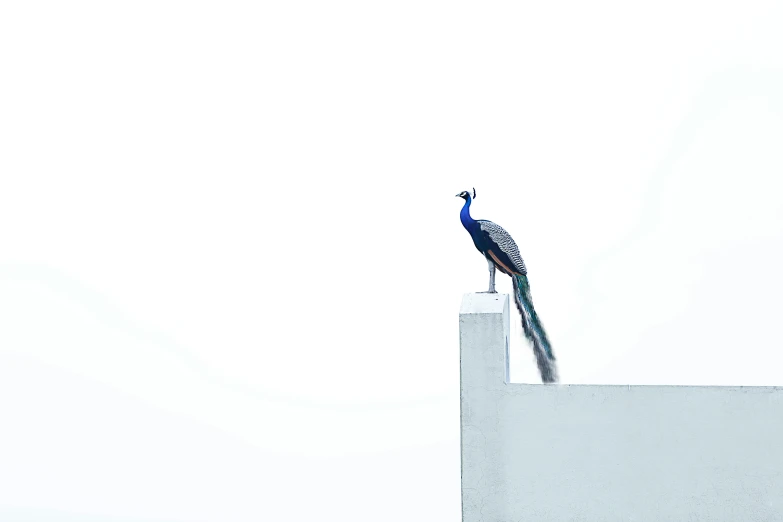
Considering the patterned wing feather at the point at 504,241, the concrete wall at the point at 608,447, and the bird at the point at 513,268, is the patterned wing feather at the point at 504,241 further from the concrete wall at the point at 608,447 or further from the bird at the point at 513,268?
the concrete wall at the point at 608,447

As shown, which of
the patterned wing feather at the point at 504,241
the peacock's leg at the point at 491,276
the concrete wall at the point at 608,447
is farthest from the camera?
the patterned wing feather at the point at 504,241

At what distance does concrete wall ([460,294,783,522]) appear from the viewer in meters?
7.13

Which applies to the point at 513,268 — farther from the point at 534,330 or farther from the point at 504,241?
the point at 534,330

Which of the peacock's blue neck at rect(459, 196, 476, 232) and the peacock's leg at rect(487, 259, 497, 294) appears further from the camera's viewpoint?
the peacock's blue neck at rect(459, 196, 476, 232)

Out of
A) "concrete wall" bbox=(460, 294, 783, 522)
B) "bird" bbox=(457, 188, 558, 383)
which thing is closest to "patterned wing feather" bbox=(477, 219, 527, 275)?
"bird" bbox=(457, 188, 558, 383)

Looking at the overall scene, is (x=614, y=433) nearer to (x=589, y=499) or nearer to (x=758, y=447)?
(x=589, y=499)

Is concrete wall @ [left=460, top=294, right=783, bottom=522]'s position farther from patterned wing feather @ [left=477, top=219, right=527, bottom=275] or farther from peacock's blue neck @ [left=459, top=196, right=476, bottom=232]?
peacock's blue neck @ [left=459, top=196, right=476, bottom=232]

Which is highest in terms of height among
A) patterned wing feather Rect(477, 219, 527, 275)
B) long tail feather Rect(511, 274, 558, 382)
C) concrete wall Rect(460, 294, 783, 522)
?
patterned wing feather Rect(477, 219, 527, 275)

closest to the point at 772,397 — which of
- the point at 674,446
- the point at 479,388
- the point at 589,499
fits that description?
the point at 674,446

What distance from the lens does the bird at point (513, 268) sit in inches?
333

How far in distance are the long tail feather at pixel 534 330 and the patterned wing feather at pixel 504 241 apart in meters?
0.15

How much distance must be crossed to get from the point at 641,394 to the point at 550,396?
2.50 feet

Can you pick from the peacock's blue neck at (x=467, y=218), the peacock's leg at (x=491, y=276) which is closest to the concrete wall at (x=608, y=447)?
the peacock's leg at (x=491, y=276)

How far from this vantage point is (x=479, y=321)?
7.67 metres
